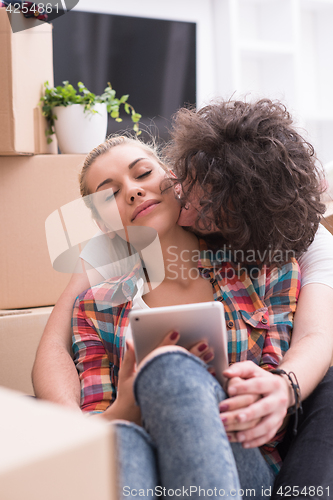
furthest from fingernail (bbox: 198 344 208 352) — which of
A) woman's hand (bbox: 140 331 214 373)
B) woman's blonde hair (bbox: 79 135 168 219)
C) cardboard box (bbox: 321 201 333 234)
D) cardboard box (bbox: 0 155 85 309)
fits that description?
cardboard box (bbox: 0 155 85 309)

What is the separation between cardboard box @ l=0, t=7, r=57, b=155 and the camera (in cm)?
119

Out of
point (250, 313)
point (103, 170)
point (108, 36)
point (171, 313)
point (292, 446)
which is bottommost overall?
point (292, 446)

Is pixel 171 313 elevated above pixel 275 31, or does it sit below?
below

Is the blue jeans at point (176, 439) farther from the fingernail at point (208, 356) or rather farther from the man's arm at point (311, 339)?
the man's arm at point (311, 339)

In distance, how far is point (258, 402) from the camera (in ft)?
1.98

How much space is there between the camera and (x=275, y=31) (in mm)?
2418

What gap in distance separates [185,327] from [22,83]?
93cm

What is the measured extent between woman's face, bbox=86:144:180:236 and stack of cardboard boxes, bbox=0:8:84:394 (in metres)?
0.29

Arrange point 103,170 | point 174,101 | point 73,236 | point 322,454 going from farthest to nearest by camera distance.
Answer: point 174,101
point 73,236
point 103,170
point 322,454

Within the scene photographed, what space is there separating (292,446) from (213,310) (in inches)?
11.7

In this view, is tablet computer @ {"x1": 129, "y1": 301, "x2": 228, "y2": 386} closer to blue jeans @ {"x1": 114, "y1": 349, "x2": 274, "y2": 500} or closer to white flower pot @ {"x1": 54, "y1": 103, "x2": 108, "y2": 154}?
blue jeans @ {"x1": 114, "y1": 349, "x2": 274, "y2": 500}

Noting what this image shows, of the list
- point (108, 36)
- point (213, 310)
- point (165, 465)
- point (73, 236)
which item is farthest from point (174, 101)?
point (165, 465)

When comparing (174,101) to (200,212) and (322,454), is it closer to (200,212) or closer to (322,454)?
(200,212)

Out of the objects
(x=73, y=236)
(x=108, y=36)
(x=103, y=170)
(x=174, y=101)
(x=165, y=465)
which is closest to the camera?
(x=165, y=465)
